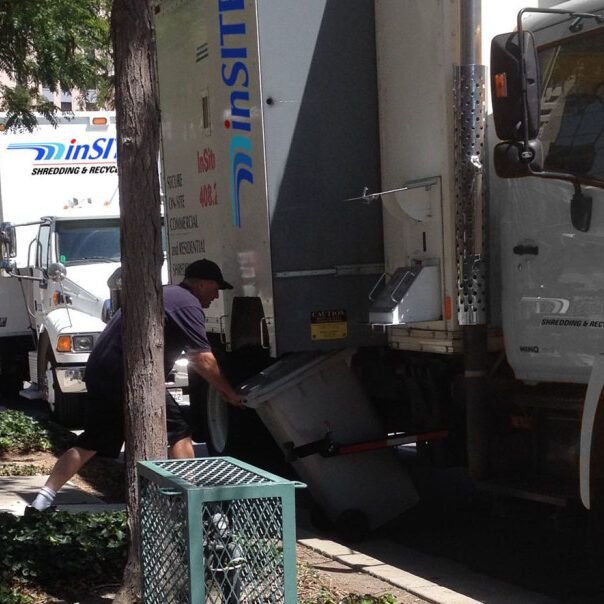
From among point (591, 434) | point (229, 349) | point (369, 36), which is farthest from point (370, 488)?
point (369, 36)

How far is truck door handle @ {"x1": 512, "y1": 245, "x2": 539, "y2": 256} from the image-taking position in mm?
5648

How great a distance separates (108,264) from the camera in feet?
41.7

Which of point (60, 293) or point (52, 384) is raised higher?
point (60, 293)

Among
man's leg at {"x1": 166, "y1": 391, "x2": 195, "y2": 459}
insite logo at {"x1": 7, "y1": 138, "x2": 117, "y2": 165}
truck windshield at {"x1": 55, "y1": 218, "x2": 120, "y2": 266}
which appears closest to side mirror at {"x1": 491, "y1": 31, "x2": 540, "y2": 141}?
man's leg at {"x1": 166, "y1": 391, "x2": 195, "y2": 459}

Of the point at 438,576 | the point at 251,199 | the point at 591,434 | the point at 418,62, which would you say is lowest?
the point at 438,576

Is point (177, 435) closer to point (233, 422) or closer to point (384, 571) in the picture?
point (384, 571)

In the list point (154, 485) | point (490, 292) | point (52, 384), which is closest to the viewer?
point (154, 485)

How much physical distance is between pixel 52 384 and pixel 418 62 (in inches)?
287

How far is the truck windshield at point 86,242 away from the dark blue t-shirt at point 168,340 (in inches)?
245

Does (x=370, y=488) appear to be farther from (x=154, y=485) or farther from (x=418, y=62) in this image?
(x=154, y=485)

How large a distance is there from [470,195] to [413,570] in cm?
206

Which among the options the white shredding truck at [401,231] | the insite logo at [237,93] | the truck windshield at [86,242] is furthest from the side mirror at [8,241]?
the insite logo at [237,93]

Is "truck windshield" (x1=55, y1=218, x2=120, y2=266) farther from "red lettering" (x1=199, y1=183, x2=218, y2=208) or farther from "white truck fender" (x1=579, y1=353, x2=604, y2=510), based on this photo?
"white truck fender" (x1=579, y1=353, x2=604, y2=510)

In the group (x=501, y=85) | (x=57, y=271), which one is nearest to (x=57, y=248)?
(x=57, y=271)
